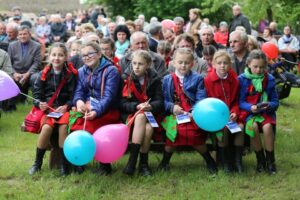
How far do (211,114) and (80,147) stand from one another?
1.42 metres

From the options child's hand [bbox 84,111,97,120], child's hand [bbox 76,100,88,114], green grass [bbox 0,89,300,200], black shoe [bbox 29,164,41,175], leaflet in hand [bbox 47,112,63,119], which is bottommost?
green grass [bbox 0,89,300,200]

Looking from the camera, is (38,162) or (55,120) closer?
(55,120)

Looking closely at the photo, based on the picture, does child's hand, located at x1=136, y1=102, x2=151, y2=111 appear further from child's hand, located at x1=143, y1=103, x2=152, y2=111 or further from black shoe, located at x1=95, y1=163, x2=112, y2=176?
black shoe, located at x1=95, y1=163, x2=112, y2=176

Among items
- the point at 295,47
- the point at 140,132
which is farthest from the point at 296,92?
the point at 140,132

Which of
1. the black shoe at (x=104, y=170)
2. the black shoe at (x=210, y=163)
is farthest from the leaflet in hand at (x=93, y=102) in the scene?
the black shoe at (x=210, y=163)

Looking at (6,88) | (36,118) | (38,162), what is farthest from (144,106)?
(6,88)

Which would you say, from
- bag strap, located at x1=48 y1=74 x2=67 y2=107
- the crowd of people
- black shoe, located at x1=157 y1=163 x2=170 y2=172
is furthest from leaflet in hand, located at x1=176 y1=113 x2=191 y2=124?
bag strap, located at x1=48 y1=74 x2=67 y2=107

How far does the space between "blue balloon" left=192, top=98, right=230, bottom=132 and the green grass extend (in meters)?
0.64

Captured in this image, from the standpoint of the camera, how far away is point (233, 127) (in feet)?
21.3

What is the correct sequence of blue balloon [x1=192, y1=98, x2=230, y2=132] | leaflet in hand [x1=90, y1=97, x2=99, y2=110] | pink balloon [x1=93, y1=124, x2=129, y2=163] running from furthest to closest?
leaflet in hand [x1=90, y1=97, x2=99, y2=110]
blue balloon [x1=192, y1=98, x2=230, y2=132]
pink balloon [x1=93, y1=124, x2=129, y2=163]

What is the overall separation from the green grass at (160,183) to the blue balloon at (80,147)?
1.46 ft

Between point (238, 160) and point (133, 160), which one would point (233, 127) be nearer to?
point (238, 160)

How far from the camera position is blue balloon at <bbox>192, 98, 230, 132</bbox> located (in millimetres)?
6023

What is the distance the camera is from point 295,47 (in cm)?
1911
